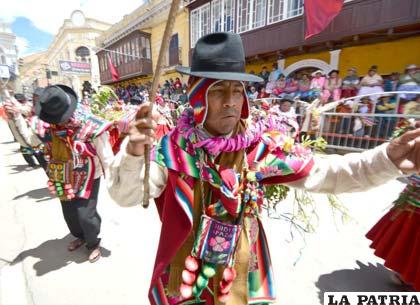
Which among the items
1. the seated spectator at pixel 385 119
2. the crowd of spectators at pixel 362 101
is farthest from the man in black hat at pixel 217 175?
the seated spectator at pixel 385 119

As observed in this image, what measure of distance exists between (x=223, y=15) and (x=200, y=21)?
7.25 ft

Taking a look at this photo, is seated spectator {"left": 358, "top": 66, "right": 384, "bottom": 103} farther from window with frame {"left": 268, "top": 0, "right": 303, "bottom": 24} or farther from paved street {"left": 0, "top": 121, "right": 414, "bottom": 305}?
window with frame {"left": 268, "top": 0, "right": 303, "bottom": 24}

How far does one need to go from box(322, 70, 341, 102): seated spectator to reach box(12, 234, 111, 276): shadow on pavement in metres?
8.03

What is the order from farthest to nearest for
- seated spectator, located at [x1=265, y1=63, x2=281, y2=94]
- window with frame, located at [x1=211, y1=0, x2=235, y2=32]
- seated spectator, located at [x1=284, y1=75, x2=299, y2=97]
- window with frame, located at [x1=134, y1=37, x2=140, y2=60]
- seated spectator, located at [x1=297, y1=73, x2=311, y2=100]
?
window with frame, located at [x1=134, y1=37, x2=140, y2=60] < window with frame, located at [x1=211, y1=0, x2=235, y2=32] < seated spectator, located at [x1=265, y1=63, x2=281, y2=94] < seated spectator, located at [x1=284, y1=75, x2=299, y2=97] < seated spectator, located at [x1=297, y1=73, x2=311, y2=100]

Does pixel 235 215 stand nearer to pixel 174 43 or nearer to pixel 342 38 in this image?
pixel 342 38

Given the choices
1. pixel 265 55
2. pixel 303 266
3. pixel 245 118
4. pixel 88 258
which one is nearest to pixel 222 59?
pixel 245 118

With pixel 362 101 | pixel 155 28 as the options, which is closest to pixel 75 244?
pixel 362 101

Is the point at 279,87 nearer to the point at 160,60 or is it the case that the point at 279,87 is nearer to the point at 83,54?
the point at 160,60

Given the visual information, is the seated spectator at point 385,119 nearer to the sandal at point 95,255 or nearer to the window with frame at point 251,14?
the sandal at point 95,255

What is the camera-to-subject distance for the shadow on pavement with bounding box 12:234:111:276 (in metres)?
3.02

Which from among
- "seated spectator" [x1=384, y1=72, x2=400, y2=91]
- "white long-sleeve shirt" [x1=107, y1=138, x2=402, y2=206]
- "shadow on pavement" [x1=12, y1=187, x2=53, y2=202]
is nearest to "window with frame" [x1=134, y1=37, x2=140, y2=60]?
"shadow on pavement" [x1=12, y1=187, x2=53, y2=202]

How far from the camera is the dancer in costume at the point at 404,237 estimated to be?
7.68 feet

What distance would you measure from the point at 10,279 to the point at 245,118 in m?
3.15

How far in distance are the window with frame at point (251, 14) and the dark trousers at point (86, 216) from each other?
12142 mm
